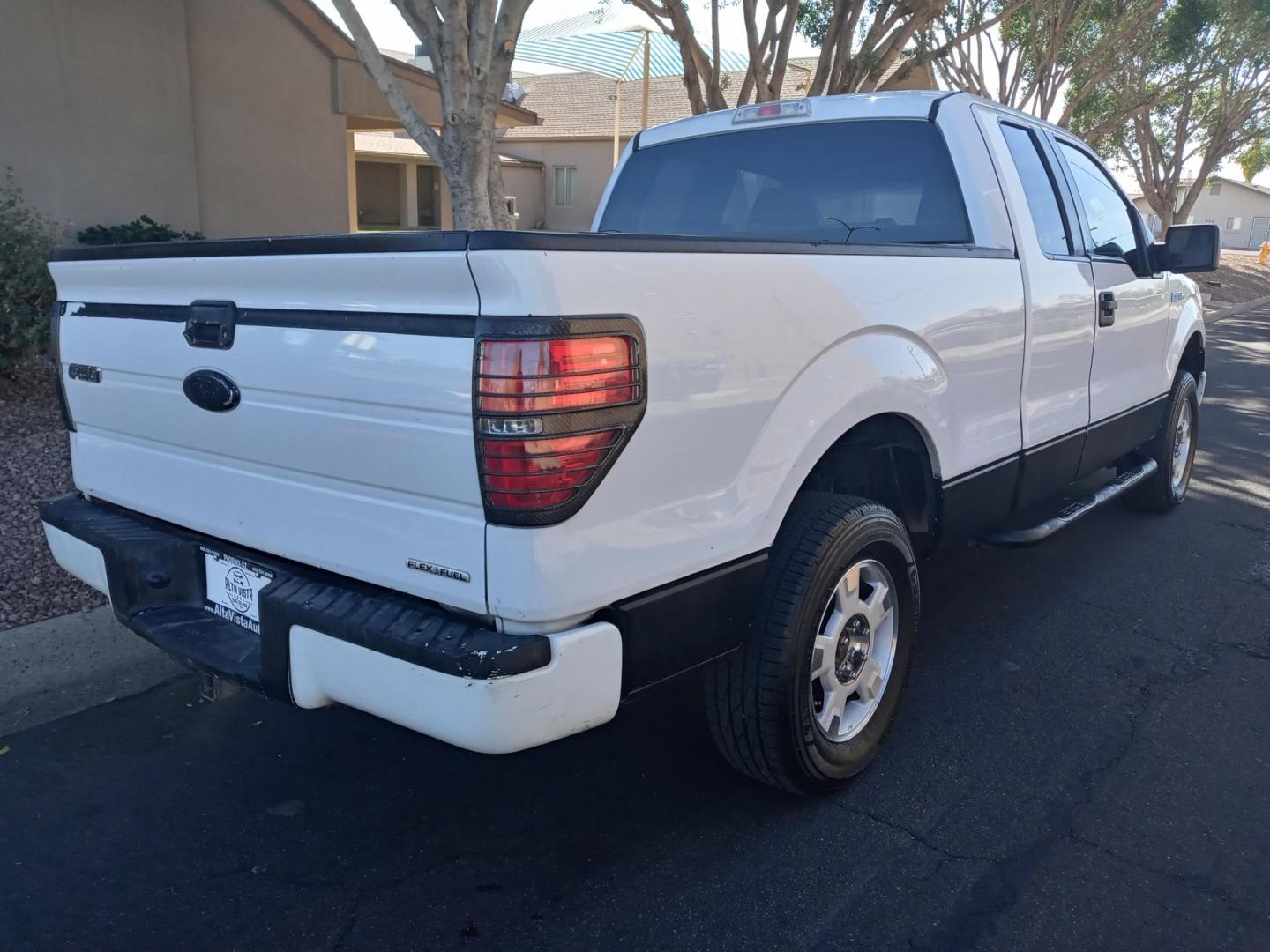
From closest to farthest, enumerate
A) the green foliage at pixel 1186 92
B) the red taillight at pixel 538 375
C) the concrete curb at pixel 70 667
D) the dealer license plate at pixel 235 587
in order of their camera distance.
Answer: the red taillight at pixel 538 375, the dealer license plate at pixel 235 587, the concrete curb at pixel 70 667, the green foliage at pixel 1186 92

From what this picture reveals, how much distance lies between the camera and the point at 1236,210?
262 feet

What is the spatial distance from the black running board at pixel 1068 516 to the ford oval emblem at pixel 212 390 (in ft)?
9.46

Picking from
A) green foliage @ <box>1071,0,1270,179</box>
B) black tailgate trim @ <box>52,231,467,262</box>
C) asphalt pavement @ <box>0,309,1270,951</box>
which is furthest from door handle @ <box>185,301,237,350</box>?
green foliage @ <box>1071,0,1270,179</box>

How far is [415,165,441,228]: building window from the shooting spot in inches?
1217

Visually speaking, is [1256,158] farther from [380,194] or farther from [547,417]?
[547,417]

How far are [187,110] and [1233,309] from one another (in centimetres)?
2305

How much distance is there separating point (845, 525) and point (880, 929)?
1.05 m

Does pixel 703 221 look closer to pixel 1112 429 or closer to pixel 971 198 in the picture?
pixel 971 198

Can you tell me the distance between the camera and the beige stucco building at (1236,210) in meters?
76.9

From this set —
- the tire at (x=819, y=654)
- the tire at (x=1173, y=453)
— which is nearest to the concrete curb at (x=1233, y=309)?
the tire at (x=1173, y=453)

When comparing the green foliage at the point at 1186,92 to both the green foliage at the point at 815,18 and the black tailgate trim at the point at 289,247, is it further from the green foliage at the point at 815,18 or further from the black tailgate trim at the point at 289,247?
the black tailgate trim at the point at 289,247

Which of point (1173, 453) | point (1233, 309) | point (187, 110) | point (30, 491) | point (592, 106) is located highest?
point (592, 106)

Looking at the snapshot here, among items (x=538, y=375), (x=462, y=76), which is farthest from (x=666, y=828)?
Result: (x=462, y=76)

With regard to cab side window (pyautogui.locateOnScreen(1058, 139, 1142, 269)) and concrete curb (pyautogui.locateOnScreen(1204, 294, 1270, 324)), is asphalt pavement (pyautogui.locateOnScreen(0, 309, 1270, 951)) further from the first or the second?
concrete curb (pyautogui.locateOnScreen(1204, 294, 1270, 324))
